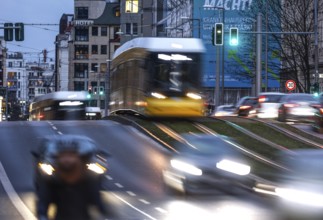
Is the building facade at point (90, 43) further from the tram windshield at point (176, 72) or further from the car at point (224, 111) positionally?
the tram windshield at point (176, 72)

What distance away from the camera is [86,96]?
58.7 m

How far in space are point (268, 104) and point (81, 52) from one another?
353 feet

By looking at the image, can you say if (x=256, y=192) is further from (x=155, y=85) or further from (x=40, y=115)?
(x=40, y=115)

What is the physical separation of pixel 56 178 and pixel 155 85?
27.1 m

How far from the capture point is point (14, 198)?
64.4ft

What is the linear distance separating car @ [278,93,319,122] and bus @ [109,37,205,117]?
18.4 feet

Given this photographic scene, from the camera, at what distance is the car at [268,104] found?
44312 mm

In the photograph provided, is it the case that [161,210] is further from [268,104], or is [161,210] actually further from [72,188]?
[268,104]

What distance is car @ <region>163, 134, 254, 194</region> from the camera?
63.0 ft

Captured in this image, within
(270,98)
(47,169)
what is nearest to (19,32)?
(270,98)

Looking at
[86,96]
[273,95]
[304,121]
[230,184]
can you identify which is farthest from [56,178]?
[86,96]

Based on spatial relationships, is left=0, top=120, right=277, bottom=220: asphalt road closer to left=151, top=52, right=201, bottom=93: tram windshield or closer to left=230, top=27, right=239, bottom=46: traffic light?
left=151, top=52, right=201, bottom=93: tram windshield

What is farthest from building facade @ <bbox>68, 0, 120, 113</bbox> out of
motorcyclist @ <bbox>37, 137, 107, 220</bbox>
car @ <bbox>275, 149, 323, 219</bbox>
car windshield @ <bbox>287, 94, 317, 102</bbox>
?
motorcyclist @ <bbox>37, 137, 107, 220</bbox>

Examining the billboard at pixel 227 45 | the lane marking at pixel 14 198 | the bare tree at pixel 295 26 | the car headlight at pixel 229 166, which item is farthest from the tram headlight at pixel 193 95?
the billboard at pixel 227 45
